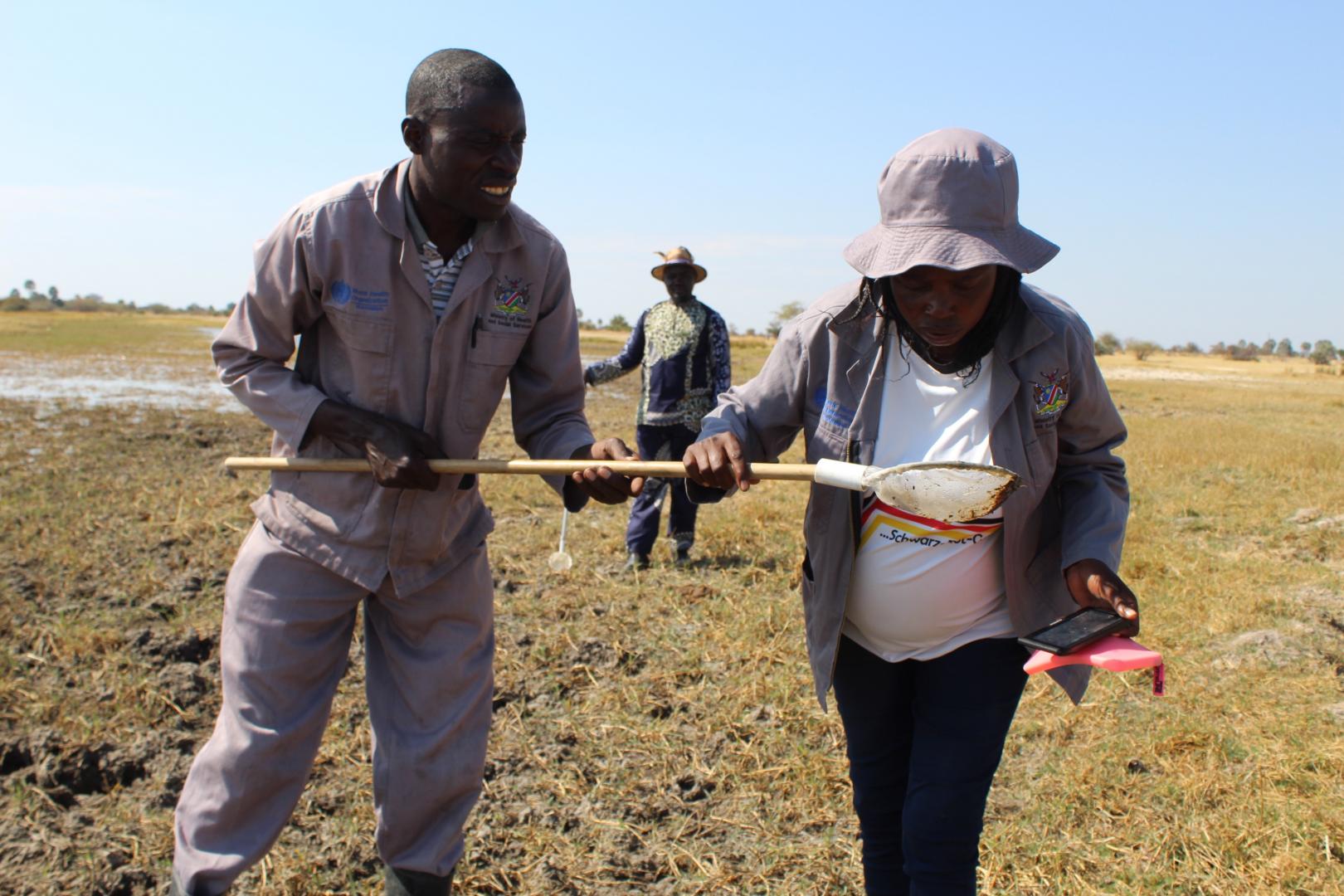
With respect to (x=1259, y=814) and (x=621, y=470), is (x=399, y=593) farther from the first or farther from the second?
(x=1259, y=814)

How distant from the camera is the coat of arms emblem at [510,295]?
8.48 ft

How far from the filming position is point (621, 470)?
8.10 feet

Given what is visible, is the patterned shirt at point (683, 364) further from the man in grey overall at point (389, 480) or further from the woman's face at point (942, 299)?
the woman's face at point (942, 299)

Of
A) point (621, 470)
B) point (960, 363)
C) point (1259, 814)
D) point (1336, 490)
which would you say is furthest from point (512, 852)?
point (1336, 490)

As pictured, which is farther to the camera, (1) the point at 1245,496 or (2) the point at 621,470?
(1) the point at 1245,496

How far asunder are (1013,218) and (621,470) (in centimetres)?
102

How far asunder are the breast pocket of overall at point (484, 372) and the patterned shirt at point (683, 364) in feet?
11.9

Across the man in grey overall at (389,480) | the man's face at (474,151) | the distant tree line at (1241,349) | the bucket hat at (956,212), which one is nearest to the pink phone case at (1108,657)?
the bucket hat at (956,212)

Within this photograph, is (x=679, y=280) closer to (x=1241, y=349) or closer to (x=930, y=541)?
(x=930, y=541)

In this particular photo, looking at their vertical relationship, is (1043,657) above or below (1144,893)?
above

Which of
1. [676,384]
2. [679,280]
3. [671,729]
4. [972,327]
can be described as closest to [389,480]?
[972,327]

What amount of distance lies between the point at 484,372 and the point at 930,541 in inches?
45.4

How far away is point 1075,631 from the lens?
6.61 ft

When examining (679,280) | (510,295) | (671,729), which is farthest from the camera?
(679,280)
